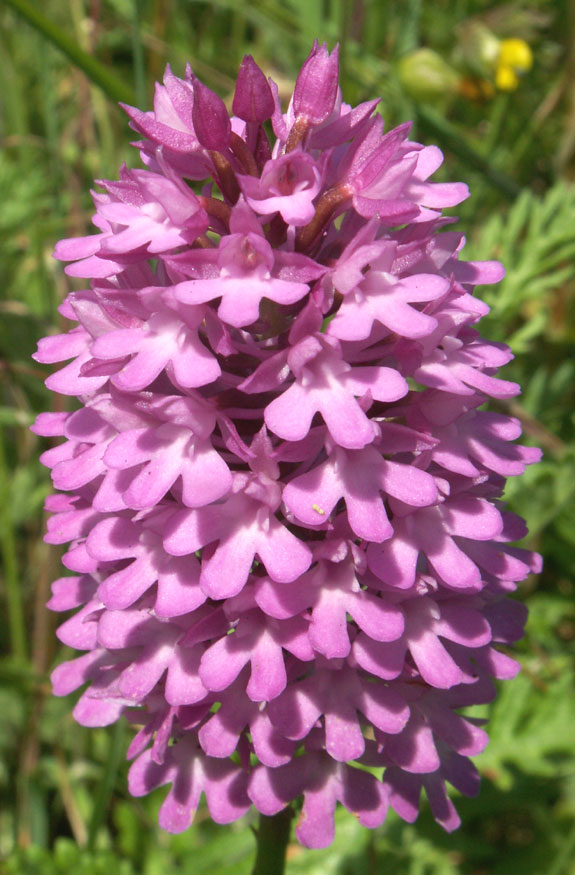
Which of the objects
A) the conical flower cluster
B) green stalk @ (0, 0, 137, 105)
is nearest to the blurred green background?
green stalk @ (0, 0, 137, 105)

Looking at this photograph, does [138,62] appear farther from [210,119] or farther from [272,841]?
[272,841]

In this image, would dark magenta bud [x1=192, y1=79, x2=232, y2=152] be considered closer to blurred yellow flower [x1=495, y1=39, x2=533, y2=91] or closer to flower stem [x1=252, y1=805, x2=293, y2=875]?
flower stem [x1=252, y1=805, x2=293, y2=875]

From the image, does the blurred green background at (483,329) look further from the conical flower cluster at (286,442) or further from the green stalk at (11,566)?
the conical flower cluster at (286,442)

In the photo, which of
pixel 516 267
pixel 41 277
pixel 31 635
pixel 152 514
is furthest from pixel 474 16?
pixel 152 514

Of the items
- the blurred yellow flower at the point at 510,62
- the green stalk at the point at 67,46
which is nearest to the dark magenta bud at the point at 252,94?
the green stalk at the point at 67,46

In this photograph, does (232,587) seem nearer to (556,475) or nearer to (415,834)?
(556,475)

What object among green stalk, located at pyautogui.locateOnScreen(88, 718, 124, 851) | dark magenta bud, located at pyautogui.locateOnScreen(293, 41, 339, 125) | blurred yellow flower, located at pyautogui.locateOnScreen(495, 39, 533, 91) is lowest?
green stalk, located at pyautogui.locateOnScreen(88, 718, 124, 851)

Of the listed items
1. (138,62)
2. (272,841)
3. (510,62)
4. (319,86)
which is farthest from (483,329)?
(510,62)
